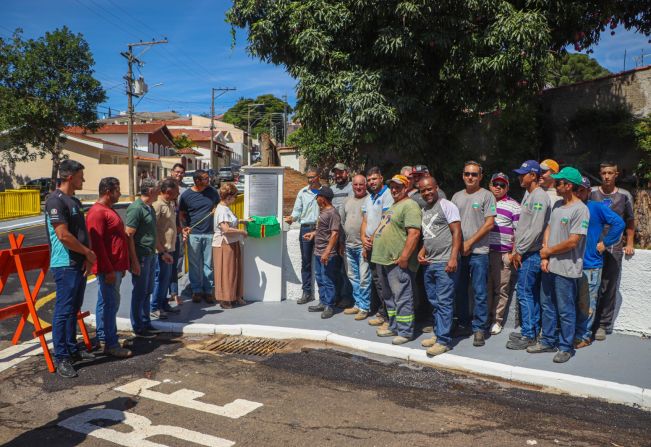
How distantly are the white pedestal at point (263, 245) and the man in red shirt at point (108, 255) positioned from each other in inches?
95.5

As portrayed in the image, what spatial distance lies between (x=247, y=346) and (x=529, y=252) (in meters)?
3.21

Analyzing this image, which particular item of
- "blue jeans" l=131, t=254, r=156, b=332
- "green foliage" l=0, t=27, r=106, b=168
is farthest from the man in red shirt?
"green foliage" l=0, t=27, r=106, b=168

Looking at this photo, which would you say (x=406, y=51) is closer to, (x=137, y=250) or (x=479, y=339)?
(x=479, y=339)

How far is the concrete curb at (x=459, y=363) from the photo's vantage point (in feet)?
14.8

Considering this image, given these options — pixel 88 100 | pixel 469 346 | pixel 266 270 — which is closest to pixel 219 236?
pixel 266 270

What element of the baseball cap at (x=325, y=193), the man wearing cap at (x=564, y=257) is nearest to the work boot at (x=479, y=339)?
the man wearing cap at (x=564, y=257)

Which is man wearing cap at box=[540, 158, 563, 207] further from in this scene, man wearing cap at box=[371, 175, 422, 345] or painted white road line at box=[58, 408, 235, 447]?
painted white road line at box=[58, 408, 235, 447]

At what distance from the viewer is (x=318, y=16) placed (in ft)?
36.6

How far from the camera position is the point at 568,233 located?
5.09 meters

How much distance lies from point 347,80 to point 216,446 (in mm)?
8788

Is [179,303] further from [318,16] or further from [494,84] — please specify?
[494,84]

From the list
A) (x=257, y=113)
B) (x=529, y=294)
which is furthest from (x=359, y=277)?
(x=257, y=113)

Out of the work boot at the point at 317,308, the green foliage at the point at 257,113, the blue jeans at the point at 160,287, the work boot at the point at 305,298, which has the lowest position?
the work boot at the point at 317,308

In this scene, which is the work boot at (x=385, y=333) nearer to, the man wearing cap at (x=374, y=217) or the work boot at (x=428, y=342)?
the man wearing cap at (x=374, y=217)
